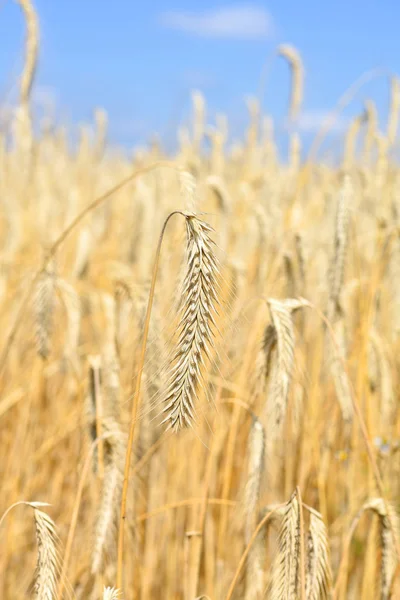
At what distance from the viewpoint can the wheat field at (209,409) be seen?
2.92 ft

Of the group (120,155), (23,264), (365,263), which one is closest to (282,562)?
(365,263)

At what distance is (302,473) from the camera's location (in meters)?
1.69

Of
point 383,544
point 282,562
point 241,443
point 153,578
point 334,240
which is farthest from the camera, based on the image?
point 241,443

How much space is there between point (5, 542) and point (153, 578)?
402 mm

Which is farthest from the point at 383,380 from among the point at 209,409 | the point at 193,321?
the point at 193,321

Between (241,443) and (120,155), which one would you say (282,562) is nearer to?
(241,443)

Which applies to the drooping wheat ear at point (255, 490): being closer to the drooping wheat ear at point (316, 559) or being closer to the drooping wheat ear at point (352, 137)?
the drooping wheat ear at point (316, 559)

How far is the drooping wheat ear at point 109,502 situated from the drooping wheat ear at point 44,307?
39cm

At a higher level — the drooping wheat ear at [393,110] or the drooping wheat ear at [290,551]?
the drooping wheat ear at [393,110]

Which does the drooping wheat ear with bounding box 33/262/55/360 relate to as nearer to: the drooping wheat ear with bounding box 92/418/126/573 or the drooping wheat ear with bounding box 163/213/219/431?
the drooping wheat ear with bounding box 92/418/126/573

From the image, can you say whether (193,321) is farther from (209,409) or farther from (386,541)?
(209,409)

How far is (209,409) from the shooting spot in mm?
2127

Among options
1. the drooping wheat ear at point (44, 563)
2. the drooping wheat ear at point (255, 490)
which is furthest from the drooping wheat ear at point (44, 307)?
the drooping wheat ear at point (44, 563)

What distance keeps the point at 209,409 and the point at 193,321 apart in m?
1.42
